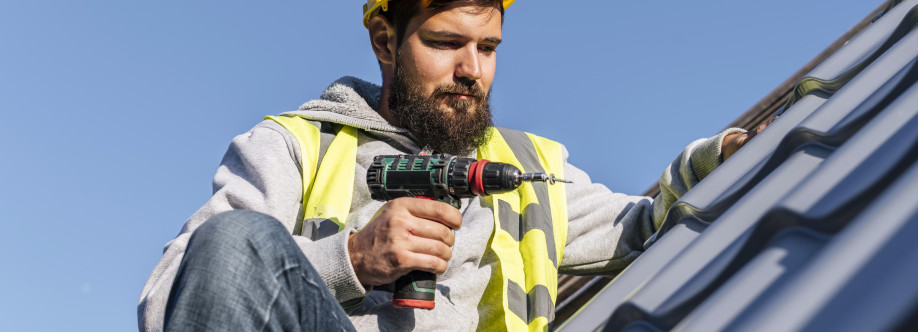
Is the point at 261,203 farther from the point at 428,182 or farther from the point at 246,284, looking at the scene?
the point at 246,284

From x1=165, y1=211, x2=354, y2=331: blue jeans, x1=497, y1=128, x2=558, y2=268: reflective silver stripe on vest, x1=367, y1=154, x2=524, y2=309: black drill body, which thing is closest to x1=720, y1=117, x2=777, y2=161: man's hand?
x1=367, y1=154, x2=524, y2=309: black drill body

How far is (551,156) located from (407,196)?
1.07 metres

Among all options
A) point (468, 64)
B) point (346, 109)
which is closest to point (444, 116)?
point (468, 64)

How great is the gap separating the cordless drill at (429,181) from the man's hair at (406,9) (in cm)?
101

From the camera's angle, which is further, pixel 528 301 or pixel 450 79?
pixel 450 79

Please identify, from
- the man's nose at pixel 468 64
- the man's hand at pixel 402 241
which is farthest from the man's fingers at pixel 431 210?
the man's nose at pixel 468 64

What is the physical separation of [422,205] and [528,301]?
0.78 metres

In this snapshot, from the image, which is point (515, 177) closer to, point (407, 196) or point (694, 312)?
point (407, 196)

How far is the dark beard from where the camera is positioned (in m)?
3.80

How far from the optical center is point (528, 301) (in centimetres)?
335

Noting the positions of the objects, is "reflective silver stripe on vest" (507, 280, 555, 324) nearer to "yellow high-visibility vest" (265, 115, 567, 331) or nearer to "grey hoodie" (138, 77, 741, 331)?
"yellow high-visibility vest" (265, 115, 567, 331)

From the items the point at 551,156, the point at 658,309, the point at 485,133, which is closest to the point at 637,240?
the point at 551,156

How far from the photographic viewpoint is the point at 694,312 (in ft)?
4.75

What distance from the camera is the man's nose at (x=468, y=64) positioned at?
12.4 feet
